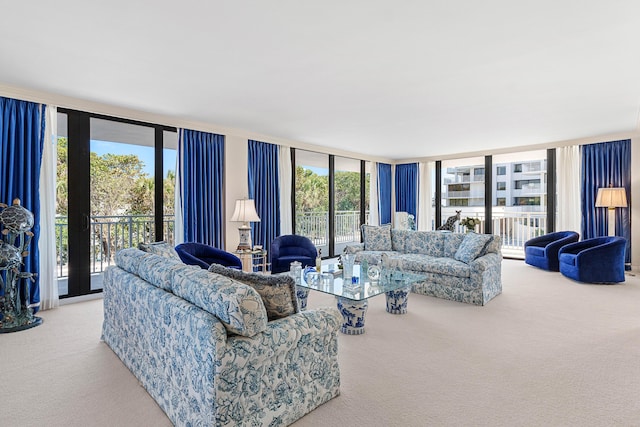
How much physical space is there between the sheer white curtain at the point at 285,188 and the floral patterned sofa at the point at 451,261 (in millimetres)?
1558

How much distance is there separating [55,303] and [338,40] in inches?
168

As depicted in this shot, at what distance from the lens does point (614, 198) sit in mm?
5836

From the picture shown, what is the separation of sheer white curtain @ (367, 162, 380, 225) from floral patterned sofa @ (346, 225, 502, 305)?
10.4 feet

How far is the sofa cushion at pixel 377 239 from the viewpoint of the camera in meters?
5.69

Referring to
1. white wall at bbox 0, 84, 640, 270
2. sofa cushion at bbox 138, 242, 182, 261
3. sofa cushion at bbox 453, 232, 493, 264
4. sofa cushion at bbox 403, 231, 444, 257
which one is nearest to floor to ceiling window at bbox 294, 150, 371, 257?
white wall at bbox 0, 84, 640, 270

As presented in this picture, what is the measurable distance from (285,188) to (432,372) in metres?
4.66

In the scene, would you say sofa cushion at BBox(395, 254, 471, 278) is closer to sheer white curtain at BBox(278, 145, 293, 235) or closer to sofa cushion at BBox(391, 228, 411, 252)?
sofa cushion at BBox(391, 228, 411, 252)

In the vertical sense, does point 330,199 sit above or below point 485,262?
above

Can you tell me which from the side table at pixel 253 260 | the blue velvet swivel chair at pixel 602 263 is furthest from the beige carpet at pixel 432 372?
the side table at pixel 253 260

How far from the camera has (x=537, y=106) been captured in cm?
439

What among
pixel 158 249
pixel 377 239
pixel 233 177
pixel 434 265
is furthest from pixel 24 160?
pixel 434 265

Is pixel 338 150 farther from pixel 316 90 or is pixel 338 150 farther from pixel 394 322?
pixel 394 322

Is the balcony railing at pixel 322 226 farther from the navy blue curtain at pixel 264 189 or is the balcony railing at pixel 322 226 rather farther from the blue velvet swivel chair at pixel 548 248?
the blue velvet swivel chair at pixel 548 248

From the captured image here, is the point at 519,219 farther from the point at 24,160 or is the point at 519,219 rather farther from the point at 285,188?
the point at 24,160
